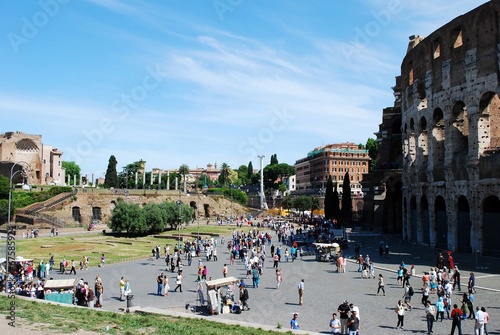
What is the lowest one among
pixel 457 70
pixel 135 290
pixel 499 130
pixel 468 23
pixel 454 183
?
pixel 135 290

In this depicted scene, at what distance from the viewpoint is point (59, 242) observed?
4900 centimetres

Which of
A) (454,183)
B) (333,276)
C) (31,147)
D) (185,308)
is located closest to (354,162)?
(31,147)

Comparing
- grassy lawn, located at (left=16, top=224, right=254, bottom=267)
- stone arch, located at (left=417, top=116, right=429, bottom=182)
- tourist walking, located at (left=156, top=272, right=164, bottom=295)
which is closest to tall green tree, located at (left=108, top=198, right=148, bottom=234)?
grassy lawn, located at (left=16, top=224, right=254, bottom=267)

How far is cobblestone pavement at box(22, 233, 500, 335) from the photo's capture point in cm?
1917

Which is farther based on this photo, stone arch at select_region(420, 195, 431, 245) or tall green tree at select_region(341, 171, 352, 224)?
tall green tree at select_region(341, 171, 352, 224)

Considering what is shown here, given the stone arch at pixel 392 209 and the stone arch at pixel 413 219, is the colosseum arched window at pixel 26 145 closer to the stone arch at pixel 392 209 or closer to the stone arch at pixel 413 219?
the stone arch at pixel 392 209

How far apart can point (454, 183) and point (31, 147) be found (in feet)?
290

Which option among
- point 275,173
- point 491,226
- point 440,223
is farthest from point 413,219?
point 275,173

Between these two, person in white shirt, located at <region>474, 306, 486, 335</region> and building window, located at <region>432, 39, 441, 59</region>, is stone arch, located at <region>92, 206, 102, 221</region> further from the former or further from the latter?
person in white shirt, located at <region>474, 306, 486, 335</region>

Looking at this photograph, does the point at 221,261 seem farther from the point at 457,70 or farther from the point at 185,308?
the point at 457,70

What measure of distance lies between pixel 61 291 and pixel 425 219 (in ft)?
111

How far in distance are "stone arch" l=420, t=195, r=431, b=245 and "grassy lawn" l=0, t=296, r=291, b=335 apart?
32.1m

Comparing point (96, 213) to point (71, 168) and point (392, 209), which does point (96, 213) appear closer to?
point (392, 209)

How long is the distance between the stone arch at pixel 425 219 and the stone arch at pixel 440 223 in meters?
1.85
